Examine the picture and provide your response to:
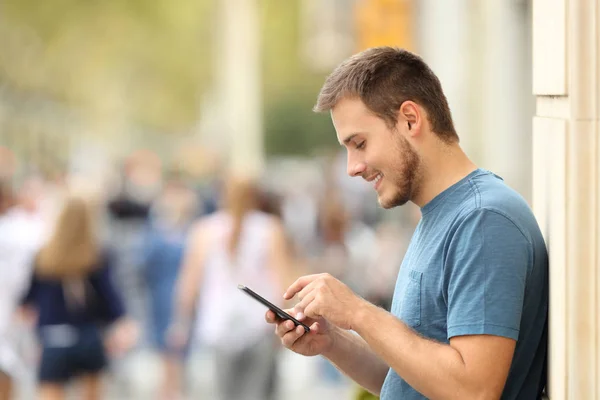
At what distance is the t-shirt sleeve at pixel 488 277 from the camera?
110 inches

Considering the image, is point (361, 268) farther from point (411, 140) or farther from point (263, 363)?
point (411, 140)

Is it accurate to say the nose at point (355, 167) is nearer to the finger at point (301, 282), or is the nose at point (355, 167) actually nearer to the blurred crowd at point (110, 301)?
the finger at point (301, 282)

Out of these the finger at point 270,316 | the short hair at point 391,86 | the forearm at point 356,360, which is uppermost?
the short hair at point 391,86

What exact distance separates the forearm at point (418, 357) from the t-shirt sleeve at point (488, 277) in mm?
71

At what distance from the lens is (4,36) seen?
35.8 metres

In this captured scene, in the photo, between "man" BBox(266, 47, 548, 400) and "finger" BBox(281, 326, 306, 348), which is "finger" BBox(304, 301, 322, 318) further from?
"finger" BBox(281, 326, 306, 348)

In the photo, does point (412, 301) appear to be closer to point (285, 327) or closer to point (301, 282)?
→ point (301, 282)

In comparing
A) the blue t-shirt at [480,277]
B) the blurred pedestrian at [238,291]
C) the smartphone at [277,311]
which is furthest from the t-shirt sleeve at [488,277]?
the blurred pedestrian at [238,291]

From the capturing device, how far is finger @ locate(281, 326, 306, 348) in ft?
10.9

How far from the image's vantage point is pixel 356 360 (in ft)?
11.5

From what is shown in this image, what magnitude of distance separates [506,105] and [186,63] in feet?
116

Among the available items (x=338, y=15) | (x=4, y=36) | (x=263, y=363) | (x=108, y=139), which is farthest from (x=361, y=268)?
(x=108, y=139)

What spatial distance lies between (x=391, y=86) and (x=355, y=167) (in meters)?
0.24

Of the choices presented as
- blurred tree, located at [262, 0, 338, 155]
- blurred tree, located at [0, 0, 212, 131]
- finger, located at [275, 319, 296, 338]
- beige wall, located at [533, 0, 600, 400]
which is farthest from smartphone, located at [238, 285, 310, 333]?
blurred tree, located at [262, 0, 338, 155]
